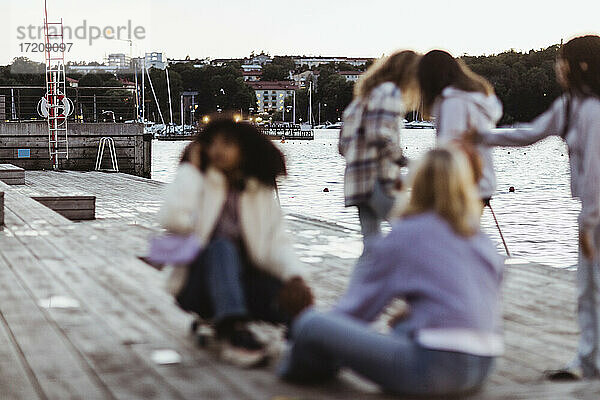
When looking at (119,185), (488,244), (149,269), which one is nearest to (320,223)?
(149,269)

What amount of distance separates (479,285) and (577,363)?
1089 millimetres

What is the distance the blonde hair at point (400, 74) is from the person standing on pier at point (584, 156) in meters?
1.07

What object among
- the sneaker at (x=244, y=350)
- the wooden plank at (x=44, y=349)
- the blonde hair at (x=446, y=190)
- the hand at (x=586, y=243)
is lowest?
the wooden plank at (x=44, y=349)

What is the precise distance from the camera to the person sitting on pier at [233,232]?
3.69m

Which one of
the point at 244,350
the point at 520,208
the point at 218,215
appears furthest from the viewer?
the point at 520,208

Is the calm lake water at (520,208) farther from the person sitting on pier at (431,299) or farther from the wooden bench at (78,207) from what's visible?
the wooden bench at (78,207)

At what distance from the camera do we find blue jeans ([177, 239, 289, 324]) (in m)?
3.70

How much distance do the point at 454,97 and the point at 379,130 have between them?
1.38ft

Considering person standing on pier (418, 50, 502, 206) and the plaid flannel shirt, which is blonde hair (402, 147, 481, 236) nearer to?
person standing on pier (418, 50, 502, 206)

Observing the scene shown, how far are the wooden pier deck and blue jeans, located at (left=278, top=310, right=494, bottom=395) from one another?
0.15m

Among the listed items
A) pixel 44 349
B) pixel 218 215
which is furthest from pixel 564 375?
pixel 44 349

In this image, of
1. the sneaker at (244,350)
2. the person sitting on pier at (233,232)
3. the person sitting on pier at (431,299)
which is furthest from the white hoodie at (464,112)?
the person sitting on pier at (431,299)

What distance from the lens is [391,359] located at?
117 inches

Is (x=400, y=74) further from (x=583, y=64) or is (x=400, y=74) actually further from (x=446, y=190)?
(x=446, y=190)
